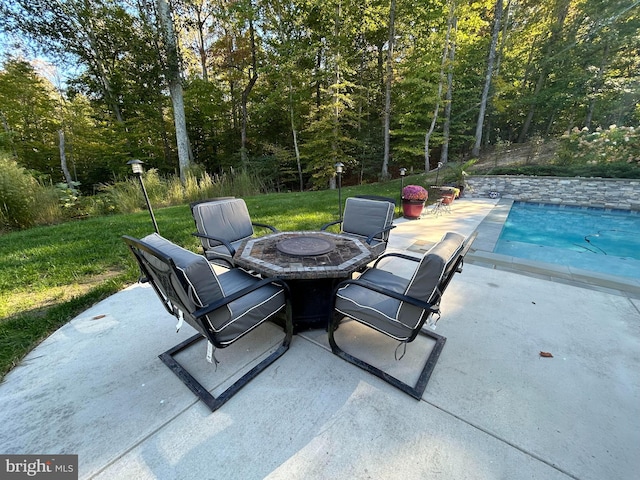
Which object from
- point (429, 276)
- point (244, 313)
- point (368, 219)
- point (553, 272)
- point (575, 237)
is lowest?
point (575, 237)

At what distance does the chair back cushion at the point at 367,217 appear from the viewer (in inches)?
117

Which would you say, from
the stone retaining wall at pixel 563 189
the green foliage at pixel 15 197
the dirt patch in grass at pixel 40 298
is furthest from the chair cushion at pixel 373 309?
the stone retaining wall at pixel 563 189

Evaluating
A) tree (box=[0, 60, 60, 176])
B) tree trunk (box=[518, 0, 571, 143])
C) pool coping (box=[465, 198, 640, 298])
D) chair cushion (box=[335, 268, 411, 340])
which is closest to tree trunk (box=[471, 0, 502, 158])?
tree trunk (box=[518, 0, 571, 143])

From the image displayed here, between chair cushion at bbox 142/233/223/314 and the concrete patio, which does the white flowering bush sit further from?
chair cushion at bbox 142/233/223/314

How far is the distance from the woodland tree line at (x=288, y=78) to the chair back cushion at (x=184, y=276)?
7.56 m

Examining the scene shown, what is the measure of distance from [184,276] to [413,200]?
190 inches

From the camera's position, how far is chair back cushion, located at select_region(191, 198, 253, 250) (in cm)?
283

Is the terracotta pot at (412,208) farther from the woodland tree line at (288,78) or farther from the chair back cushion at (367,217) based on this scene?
the woodland tree line at (288,78)

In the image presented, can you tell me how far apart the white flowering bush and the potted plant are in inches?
278

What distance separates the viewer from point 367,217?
3.08 m

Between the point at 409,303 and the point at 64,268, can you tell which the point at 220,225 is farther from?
the point at 409,303

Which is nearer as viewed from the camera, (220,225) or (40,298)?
(40,298)

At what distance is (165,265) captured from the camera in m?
1.26

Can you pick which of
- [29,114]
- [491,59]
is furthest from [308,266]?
[29,114]
